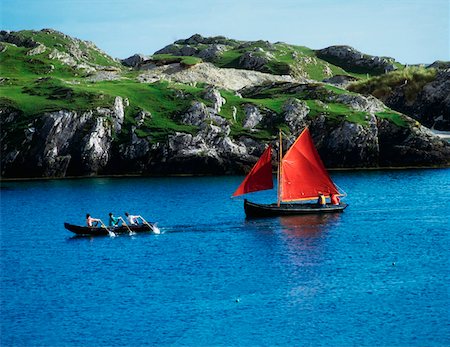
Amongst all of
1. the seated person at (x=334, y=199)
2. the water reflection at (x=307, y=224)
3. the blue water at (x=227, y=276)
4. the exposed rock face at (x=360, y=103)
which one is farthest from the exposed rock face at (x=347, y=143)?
the water reflection at (x=307, y=224)

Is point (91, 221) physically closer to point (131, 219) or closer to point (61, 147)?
point (131, 219)

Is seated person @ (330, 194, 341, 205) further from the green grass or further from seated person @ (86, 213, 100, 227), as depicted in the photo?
the green grass

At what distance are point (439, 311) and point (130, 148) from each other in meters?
97.1

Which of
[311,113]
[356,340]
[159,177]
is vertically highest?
[311,113]

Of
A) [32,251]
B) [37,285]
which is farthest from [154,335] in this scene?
[32,251]

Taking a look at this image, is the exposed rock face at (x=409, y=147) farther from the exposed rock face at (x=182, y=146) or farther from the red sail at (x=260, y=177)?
the red sail at (x=260, y=177)

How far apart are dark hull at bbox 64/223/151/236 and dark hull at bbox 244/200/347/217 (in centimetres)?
1500

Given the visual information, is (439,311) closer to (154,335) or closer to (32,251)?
(154,335)

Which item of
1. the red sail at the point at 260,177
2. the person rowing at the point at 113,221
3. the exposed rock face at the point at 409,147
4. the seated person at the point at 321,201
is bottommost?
the person rowing at the point at 113,221

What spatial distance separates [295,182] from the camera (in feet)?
343

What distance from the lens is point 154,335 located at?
2110 inches

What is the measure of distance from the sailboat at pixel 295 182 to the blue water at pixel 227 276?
2579 mm

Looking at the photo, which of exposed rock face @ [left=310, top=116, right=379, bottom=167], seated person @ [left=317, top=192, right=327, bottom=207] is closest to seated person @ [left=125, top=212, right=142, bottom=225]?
seated person @ [left=317, top=192, right=327, bottom=207]

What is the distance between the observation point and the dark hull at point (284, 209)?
10019 centimetres
